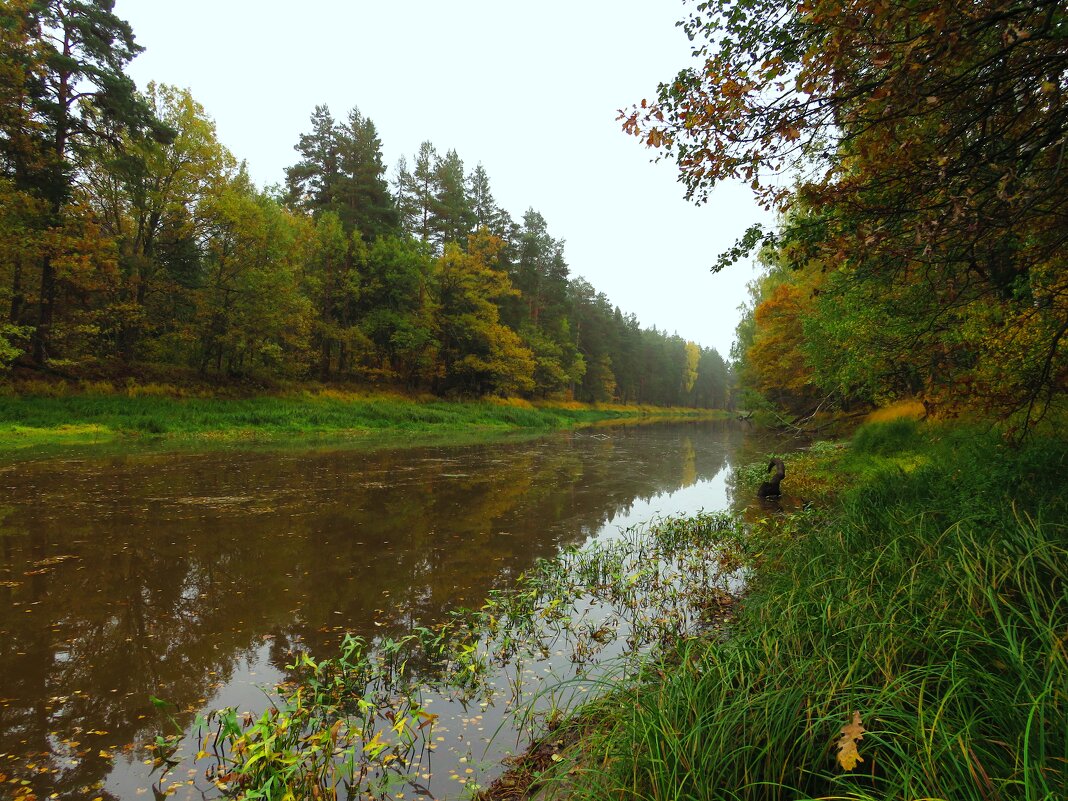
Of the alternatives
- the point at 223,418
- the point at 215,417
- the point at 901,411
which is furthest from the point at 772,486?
the point at 215,417

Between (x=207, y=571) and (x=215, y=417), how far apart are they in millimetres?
17334

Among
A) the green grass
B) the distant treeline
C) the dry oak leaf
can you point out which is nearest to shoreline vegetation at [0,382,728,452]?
the green grass

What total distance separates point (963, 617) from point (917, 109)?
339cm

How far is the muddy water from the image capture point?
3.53 m

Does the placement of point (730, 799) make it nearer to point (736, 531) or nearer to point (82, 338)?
point (736, 531)

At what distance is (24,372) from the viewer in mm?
18188

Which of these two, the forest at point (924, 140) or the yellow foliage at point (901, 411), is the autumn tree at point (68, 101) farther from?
the yellow foliage at point (901, 411)

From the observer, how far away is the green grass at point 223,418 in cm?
1658

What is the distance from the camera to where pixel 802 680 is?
2.66m

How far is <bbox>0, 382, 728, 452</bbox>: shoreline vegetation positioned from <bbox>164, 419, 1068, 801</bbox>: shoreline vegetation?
17.2m

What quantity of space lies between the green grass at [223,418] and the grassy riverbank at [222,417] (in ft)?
0.08

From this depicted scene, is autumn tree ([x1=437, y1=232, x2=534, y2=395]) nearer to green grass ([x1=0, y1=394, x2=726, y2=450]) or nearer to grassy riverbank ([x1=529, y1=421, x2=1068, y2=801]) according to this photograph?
green grass ([x1=0, y1=394, x2=726, y2=450])

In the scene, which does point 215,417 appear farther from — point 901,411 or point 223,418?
point 901,411

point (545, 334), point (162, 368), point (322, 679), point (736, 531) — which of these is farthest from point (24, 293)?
point (545, 334)
